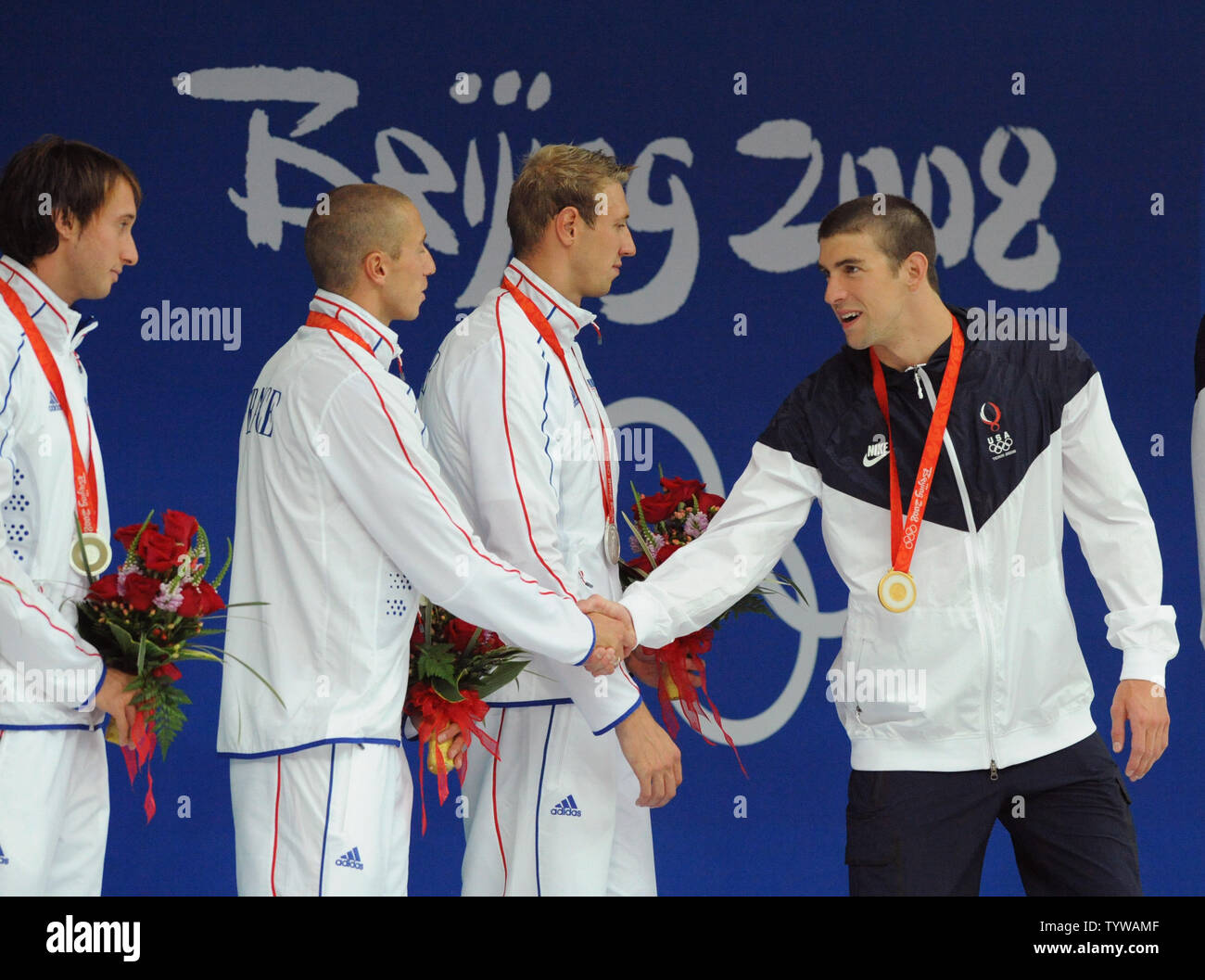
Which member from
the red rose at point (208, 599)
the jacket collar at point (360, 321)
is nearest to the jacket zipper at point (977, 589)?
the jacket collar at point (360, 321)

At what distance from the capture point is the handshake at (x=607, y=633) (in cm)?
308

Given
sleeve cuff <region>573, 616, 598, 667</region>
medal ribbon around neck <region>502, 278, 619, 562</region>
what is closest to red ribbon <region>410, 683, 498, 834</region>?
sleeve cuff <region>573, 616, 598, 667</region>

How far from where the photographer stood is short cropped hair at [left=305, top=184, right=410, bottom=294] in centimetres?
309

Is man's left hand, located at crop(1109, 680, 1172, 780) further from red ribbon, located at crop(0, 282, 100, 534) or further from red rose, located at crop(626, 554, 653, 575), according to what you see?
red ribbon, located at crop(0, 282, 100, 534)

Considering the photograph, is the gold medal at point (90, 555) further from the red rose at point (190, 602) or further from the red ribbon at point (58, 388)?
the red rose at point (190, 602)

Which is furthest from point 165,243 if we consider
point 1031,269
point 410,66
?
point 1031,269

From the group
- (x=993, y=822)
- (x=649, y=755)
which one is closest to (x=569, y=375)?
(x=649, y=755)

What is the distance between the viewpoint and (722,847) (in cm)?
475

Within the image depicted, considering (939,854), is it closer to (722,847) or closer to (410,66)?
(722,847)

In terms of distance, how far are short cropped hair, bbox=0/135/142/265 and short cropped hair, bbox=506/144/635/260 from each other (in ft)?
2.93

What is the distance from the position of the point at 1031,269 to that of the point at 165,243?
8.62 feet

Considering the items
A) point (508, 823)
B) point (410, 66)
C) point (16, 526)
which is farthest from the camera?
point (410, 66)

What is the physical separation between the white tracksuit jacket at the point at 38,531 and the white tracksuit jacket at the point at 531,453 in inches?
30.1

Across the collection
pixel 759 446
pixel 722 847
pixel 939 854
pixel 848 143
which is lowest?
pixel 722 847
